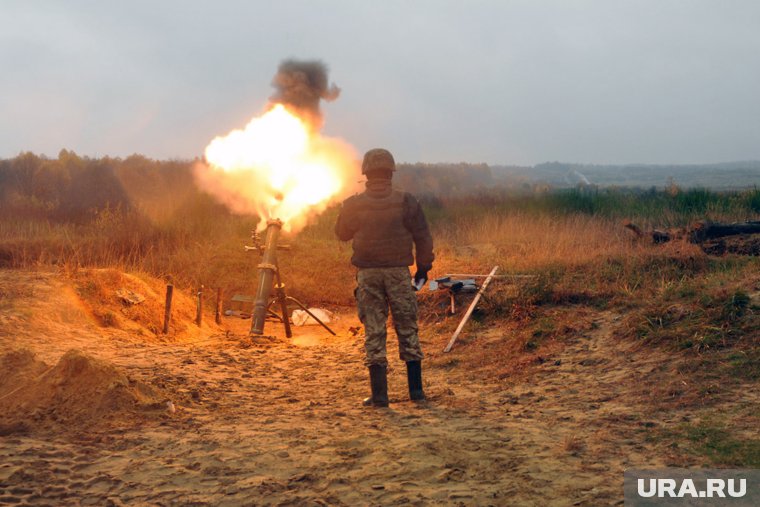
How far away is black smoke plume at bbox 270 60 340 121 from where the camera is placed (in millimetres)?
10977

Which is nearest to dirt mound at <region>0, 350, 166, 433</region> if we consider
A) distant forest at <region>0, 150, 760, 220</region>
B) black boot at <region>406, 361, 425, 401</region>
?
black boot at <region>406, 361, 425, 401</region>

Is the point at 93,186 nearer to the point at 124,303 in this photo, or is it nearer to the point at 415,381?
the point at 124,303

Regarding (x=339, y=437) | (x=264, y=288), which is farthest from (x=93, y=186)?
(x=339, y=437)

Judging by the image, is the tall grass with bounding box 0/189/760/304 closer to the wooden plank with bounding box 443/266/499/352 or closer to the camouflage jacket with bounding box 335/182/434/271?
the wooden plank with bounding box 443/266/499/352

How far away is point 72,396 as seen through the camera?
596 centimetres

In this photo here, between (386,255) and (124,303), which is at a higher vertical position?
(386,255)

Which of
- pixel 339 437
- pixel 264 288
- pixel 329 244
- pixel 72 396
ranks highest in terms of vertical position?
pixel 329 244

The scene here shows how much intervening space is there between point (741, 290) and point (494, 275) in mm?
3642

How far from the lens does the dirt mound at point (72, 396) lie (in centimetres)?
568

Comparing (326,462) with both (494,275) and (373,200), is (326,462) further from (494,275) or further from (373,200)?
(494,275)

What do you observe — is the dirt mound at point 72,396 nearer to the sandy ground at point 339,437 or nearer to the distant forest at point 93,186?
the sandy ground at point 339,437

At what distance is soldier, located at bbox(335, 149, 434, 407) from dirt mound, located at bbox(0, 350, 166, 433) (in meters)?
2.04

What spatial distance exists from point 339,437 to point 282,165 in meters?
6.41

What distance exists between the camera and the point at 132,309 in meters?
10.5
